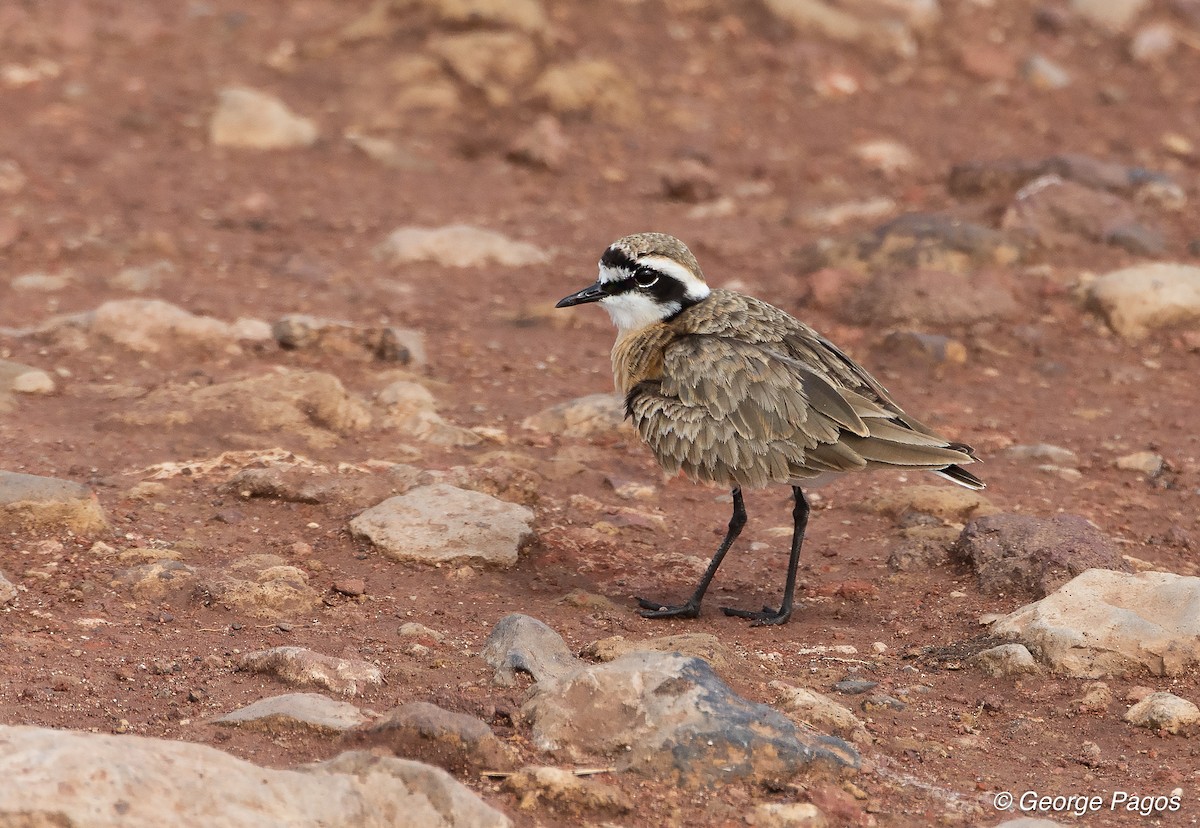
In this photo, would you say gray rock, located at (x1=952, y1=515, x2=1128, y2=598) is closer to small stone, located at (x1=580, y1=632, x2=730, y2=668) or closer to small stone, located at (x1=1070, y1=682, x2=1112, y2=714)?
small stone, located at (x1=1070, y1=682, x2=1112, y2=714)

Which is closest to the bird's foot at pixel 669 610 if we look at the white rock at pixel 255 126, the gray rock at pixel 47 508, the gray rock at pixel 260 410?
the gray rock at pixel 260 410

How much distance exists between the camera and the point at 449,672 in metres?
5.70

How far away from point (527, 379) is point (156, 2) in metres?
8.88

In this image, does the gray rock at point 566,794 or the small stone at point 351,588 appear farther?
the small stone at point 351,588

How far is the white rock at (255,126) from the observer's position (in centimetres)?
1398

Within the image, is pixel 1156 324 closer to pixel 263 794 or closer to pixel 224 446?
pixel 224 446

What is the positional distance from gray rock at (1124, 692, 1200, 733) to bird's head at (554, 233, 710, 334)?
3017 mm

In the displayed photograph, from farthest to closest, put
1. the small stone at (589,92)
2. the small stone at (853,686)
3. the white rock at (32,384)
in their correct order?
the small stone at (589,92) < the white rock at (32,384) < the small stone at (853,686)

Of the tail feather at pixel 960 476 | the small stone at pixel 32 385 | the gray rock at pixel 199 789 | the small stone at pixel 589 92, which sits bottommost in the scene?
the small stone at pixel 32 385

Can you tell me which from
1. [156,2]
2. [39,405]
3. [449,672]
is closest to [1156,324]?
[449,672]

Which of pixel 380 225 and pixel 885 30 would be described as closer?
pixel 380 225

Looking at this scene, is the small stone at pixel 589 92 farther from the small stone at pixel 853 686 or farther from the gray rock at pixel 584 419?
the small stone at pixel 853 686

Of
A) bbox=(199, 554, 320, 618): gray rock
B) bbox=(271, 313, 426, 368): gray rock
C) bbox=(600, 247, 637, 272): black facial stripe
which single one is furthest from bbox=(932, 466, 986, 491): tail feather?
bbox=(271, 313, 426, 368): gray rock

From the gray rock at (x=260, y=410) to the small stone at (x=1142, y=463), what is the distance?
4654 millimetres
